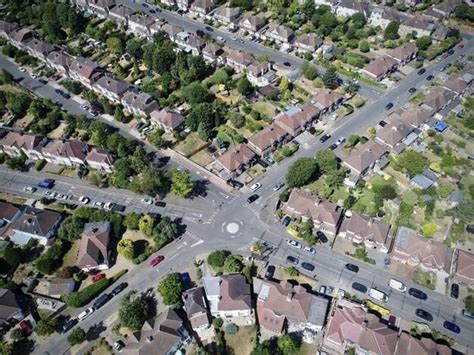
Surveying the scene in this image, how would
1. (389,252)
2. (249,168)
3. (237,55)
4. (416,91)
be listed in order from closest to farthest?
1. (389,252)
2. (249,168)
3. (416,91)
4. (237,55)

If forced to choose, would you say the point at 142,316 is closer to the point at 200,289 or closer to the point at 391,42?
the point at 200,289

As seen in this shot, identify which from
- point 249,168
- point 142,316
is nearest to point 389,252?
point 249,168

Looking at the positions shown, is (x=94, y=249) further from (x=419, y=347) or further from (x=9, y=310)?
(x=419, y=347)

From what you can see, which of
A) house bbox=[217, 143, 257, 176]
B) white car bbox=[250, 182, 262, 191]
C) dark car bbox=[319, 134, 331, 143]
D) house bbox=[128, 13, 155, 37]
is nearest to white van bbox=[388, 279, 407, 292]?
white car bbox=[250, 182, 262, 191]

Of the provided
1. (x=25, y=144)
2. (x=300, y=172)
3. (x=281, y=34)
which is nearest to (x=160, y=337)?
(x=300, y=172)

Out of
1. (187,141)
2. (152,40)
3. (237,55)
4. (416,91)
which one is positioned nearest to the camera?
(187,141)

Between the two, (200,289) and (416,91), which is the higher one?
(416,91)
